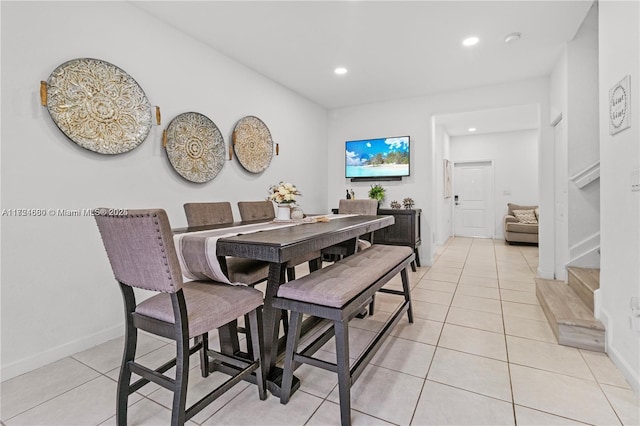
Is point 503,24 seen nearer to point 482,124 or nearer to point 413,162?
point 413,162

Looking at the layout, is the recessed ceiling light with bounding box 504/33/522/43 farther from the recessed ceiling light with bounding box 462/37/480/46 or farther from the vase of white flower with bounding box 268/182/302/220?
the vase of white flower with bounding box 268/182/302/220

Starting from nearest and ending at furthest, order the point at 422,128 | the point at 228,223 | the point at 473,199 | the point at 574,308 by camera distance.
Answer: the point at 574,308
the point at 228,223
the point at 422,128
the point at 473,199

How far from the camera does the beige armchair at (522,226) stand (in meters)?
6.28

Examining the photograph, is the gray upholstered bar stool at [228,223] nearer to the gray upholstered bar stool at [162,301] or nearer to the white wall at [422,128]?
the gray upholstered bar stool at [162,301]

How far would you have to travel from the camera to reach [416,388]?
173 centimetres

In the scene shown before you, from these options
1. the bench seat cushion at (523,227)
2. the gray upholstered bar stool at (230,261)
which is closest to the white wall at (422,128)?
the bench seat cushion at (523,227)

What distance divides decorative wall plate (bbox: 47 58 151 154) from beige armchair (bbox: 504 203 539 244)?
685 centimetres

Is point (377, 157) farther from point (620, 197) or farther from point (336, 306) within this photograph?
point (336, 306)

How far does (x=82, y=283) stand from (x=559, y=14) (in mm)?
4521

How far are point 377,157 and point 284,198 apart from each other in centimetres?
307

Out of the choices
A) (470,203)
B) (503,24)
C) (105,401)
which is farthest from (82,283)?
(470,203)

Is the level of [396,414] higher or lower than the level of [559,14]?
lower

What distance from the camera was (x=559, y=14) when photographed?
8.92ft

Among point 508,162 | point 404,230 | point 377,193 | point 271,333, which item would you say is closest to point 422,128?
point 377,193
